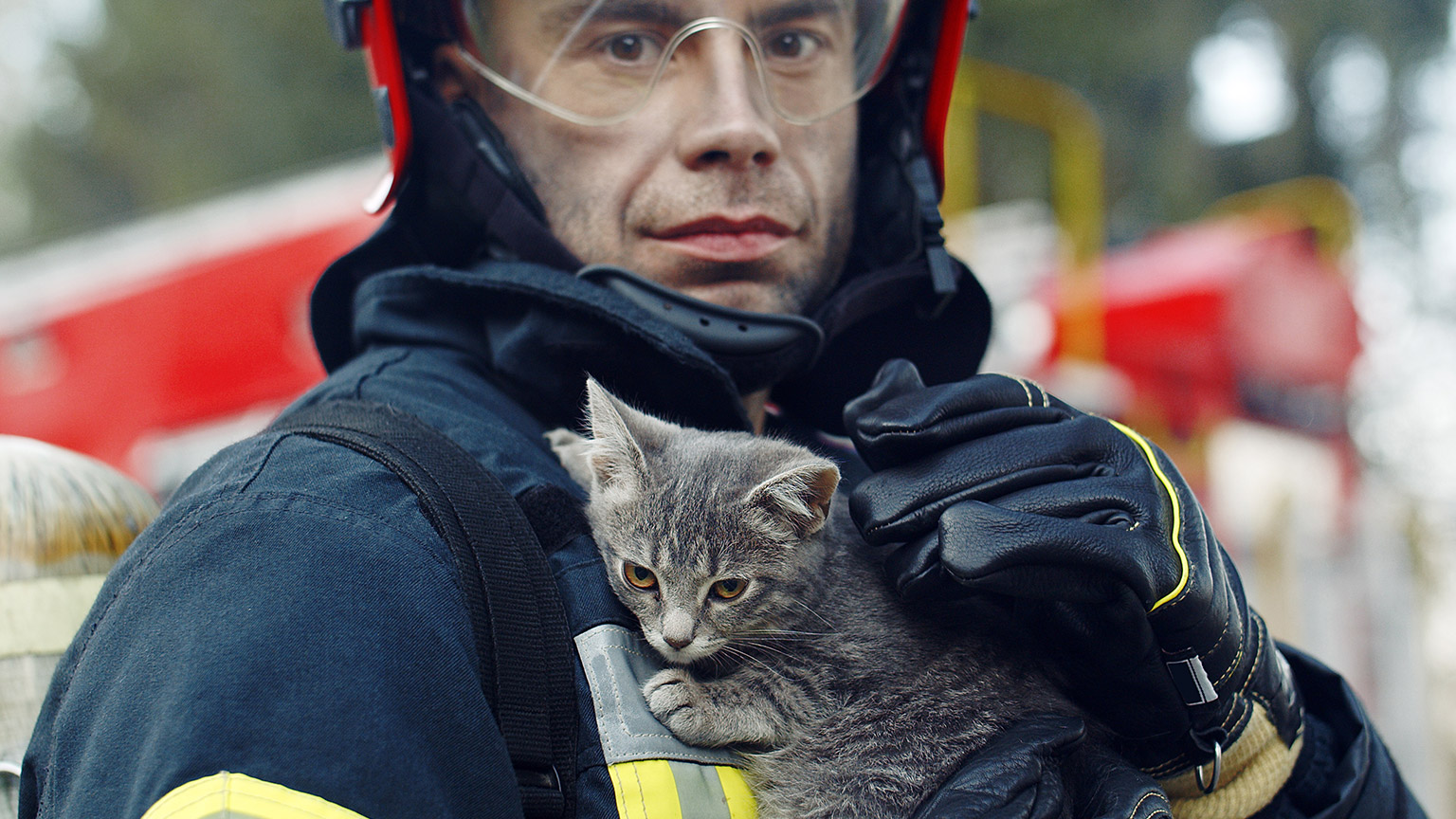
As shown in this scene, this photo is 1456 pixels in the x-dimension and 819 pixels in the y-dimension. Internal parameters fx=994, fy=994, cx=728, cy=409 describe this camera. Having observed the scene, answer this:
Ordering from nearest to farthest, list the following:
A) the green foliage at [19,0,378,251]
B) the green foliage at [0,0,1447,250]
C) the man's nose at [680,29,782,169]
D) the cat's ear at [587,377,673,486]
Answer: the cat's ear at [587,377,673,486] → the man's nose at [680,29,782,169] → the green foliage at [0,0,1447,250] → the green foliage at [19,0,378,251]

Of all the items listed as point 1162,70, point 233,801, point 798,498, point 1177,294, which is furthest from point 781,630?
point 1162,70

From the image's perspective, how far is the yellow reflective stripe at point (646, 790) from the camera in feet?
4.37

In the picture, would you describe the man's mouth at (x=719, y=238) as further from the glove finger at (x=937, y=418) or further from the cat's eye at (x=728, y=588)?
the cat's eye at (x=728, y=588)

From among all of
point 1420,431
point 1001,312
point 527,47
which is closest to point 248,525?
point 527,47

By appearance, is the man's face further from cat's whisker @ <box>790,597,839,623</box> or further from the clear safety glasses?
cat's whisker @ <box>790,597,839,623</box>

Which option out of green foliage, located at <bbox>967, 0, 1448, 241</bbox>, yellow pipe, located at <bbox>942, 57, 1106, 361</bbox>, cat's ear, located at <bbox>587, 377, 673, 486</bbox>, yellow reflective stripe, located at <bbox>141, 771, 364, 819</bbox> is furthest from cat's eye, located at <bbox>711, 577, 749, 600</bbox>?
Answer: green foliage, located at <bbox>967, 0, 1448, 241</bbox>

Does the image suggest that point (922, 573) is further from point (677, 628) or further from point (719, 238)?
point (719, 238)

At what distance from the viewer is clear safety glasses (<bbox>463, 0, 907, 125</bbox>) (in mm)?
2146

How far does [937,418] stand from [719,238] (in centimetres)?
70

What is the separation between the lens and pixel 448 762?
1.16 meters

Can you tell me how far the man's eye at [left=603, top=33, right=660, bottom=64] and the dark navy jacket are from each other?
0.93 meters

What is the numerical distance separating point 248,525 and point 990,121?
15339 mm

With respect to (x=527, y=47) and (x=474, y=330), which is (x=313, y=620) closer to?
(x=474, y=330)

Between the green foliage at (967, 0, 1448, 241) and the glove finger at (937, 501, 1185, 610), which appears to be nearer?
the glove finger at (937, 501, 1185, 610)
